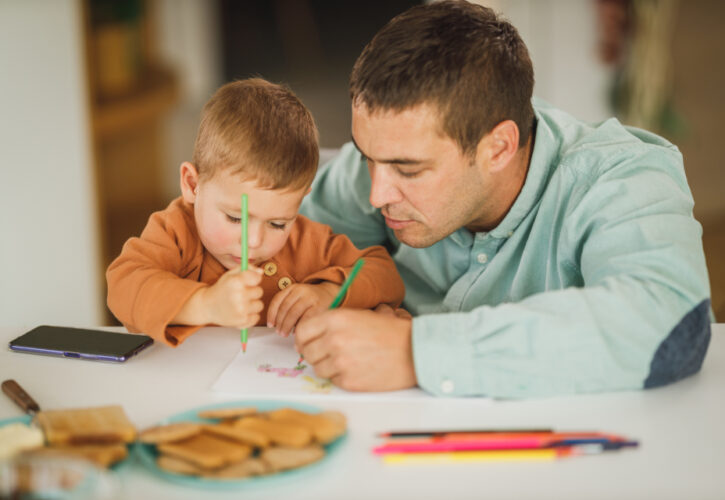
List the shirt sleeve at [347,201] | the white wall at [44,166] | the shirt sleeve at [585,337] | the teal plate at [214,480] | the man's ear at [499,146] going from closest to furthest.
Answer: the teal plate at [214,480], the shirt sleeve at [585,337], the man's ear at [499,146], the shirt sleeve at [347,201], the white wall at [44,166]

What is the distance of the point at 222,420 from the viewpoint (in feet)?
3.03

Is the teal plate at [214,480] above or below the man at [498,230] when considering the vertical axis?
below

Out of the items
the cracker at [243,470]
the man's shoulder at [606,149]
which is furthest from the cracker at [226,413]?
the man's shoulder at [606,149]

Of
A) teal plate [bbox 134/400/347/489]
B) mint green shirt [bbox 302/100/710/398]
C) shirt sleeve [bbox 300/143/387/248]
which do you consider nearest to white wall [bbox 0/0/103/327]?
shirt sleeve [bbox 300/143/387/248]

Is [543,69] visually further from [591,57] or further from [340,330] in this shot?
[340,330]

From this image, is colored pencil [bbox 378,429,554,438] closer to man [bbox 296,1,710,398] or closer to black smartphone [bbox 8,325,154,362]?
man [bbox 296,1,710,398]

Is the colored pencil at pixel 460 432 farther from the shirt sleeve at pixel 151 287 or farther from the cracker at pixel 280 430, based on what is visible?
the shirt sleeve at pixel 151 287

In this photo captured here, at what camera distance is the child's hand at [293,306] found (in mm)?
1273

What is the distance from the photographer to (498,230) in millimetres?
1473

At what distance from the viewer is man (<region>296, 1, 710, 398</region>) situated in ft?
3.38

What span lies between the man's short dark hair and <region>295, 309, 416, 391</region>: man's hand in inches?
15.0

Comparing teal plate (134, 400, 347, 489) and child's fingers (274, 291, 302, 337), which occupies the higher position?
teal plate (134, 400, 347, 489)

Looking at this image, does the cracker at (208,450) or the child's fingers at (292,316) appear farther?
the child's fingers at (292,316)

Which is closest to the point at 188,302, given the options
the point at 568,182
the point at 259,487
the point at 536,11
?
the point at 259,487
